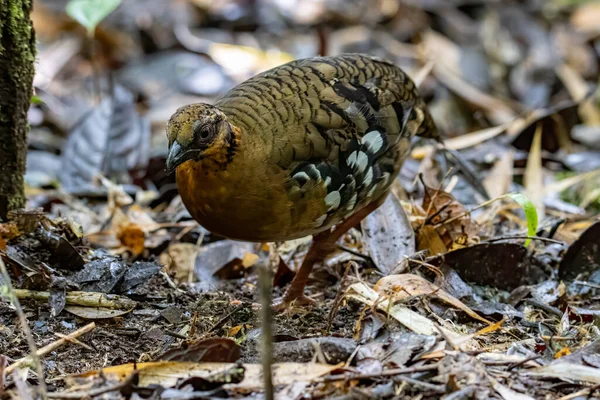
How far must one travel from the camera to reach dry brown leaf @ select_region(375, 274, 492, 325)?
308cm

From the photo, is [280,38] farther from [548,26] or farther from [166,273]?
[166,273]

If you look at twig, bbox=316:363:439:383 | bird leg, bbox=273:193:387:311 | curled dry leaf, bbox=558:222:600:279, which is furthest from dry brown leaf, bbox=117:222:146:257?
curled dry leaf, bbox=558:222:600:279

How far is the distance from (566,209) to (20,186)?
9.95 feet

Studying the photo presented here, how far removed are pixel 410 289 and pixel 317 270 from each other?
0.91 metres

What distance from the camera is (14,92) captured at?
319 centimetres

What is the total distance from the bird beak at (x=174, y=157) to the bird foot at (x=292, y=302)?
94cm

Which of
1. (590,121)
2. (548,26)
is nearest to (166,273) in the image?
(590,121)

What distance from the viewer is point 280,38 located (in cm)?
811

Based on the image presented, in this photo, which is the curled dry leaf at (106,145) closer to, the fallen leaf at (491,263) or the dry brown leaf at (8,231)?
the dry brown leaf at (8,231)

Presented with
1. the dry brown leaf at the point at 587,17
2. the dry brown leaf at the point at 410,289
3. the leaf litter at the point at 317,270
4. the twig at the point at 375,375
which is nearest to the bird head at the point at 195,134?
the leaf litter at the point at 317,270

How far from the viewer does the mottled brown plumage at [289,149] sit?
3.08m

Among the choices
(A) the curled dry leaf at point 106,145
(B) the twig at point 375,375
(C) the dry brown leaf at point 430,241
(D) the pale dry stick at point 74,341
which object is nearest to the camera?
(B) the twig at point 375,375

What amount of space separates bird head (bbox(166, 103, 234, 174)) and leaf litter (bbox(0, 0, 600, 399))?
0.59 m

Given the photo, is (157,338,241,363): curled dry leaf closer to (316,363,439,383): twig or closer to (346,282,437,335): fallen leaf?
(316,363,439,383): twig
